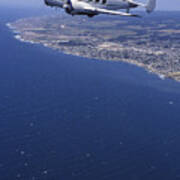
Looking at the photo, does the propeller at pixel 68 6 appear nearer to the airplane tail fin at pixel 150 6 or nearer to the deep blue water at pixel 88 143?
the airplane tail fin at pixel 150 6

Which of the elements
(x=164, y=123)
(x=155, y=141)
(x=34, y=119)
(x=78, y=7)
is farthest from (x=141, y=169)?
(x=78, y=7)

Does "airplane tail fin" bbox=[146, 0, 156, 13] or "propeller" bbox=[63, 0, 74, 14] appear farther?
"airplane tail fin" bbox=[146, 0, 156, 13]

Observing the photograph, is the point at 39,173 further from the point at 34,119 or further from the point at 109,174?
the point at 34,119

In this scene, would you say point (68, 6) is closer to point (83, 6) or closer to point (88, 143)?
point (83, 6)

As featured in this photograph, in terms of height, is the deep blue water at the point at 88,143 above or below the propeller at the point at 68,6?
below

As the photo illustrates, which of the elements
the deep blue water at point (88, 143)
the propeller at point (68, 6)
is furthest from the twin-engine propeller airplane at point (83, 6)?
the deep blue water at point (88, 143)

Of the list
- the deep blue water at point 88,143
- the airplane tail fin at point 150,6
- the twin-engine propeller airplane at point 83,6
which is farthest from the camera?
the deep blue water at point 88,143

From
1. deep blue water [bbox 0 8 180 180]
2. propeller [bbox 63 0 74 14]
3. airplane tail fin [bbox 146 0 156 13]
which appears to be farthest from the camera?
deep blue water [bbox 0 8 180 180]

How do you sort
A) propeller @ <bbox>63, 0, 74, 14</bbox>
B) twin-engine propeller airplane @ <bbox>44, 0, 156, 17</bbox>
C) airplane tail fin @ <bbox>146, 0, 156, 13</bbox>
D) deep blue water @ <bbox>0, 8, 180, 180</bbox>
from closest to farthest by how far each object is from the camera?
1. twin-engine propeller airplane @ <bbox>44, 0, 156, 17</bbox>
2. propeller @ <bbox>63, 0, 74, 14</bbox>
3. airplane tail fin @ <bbox>146, 0, 156, 13</bbox>
4. deep blue water @ <bbox>0, 8, 180, 180</bbox>

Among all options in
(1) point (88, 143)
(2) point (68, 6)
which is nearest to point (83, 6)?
(2) point (68, 6)

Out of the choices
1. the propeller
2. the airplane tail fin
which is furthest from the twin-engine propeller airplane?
the airplane tail fin

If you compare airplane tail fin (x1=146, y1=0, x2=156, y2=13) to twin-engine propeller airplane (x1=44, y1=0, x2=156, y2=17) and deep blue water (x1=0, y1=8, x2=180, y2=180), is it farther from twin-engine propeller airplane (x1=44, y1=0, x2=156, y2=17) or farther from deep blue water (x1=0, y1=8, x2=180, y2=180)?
deep blue water (x1=0, y1=8, x2=180, y2=180)
